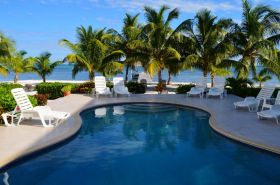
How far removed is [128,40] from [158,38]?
3468 millimetres

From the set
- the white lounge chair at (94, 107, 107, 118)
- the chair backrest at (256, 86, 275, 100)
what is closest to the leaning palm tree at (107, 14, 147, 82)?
the white lounge chair at (94, 107, 107, 118)

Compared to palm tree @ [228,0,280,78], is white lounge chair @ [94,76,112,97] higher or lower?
lower

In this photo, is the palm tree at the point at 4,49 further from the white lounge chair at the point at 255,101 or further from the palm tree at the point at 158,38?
the white lounge chair at the point at 255,101

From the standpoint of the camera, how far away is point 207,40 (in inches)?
714

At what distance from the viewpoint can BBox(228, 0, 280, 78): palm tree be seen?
1631cm

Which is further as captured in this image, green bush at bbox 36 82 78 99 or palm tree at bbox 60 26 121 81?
palm tree at bbox 60 26 121 81

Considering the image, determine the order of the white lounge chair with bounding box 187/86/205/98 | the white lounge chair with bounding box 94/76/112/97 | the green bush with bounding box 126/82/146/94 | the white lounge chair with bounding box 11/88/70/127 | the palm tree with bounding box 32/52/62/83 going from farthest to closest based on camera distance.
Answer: the palm tree with bounding box 32/52/62/83
the green bush with bounding box 126/82/146/94
the white lounge chair with bounding box 187/86/205/98
the white lounge chair with bounding box 94/76/112/97
the white lounge chair with bounding box 11/88/70/127

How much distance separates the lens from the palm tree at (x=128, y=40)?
19.3m

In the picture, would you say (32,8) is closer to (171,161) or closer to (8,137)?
(8,137)

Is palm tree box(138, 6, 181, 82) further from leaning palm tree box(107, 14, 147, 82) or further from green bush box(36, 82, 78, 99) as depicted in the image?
green bush box(36, 82, 78, 99)

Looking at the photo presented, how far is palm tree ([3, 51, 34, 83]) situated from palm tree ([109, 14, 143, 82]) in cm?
694

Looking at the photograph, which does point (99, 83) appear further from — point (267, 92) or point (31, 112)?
point (267, 92)

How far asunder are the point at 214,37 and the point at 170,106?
18.1ft

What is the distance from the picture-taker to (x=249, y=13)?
16.8 m
